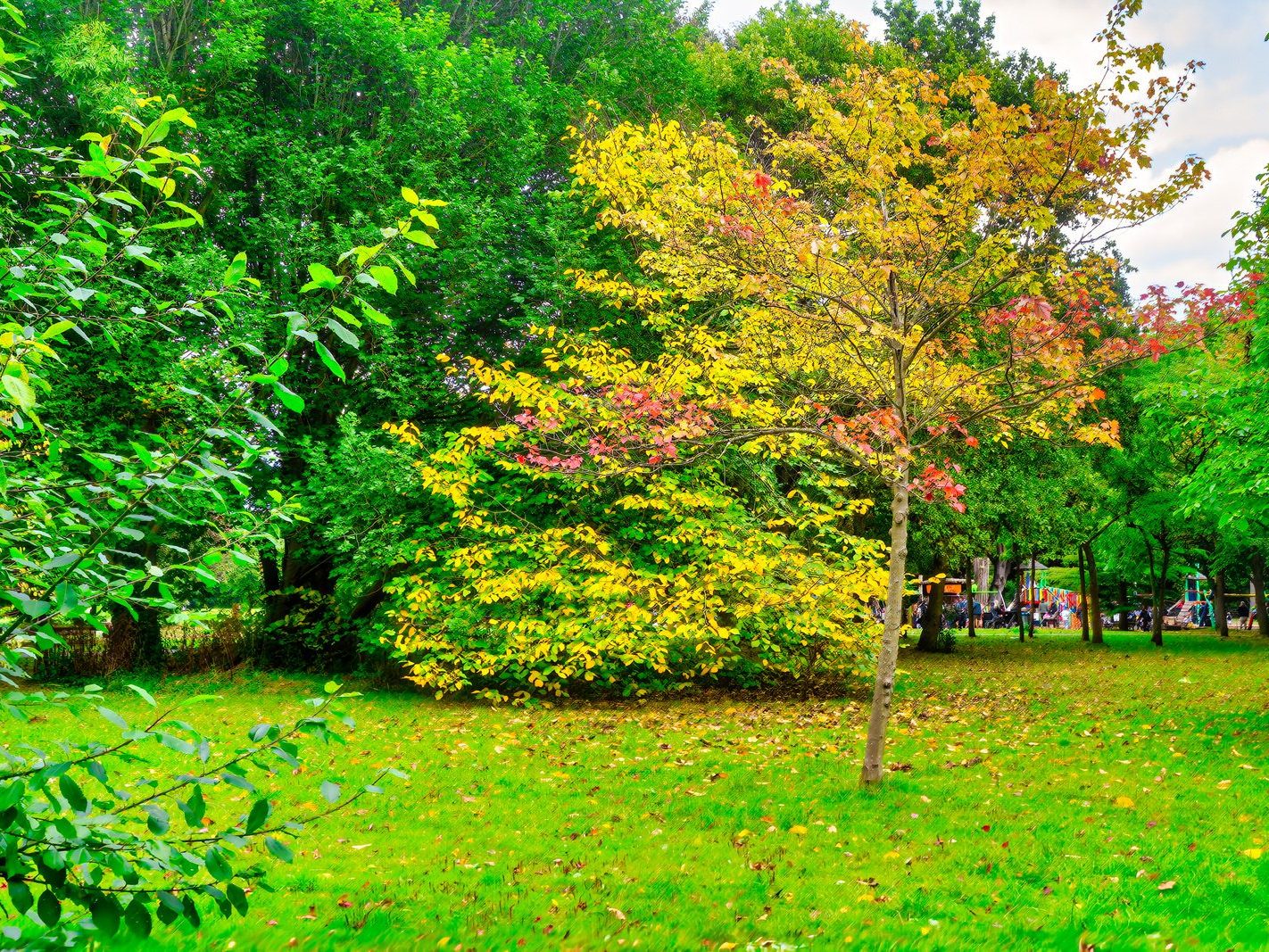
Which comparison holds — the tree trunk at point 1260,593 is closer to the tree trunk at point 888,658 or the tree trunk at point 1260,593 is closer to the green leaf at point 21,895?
the tree trunk at point 888,658

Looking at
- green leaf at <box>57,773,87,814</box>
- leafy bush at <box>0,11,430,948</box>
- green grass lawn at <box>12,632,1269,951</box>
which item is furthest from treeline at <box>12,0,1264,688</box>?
green leaf at <box>57,773,87,814</box>

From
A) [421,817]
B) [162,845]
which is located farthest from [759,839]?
[162,845]

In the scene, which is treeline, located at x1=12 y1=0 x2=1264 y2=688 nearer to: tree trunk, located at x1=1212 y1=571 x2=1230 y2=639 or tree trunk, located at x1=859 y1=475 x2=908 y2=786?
tree trunk, located at x1=859 y1=475 x2=908 y2=786

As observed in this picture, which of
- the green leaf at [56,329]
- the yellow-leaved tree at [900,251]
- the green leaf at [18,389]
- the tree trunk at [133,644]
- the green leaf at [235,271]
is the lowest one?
the tree trunk at [133,644]

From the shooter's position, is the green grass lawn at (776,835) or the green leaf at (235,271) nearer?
the green leaf at (235,271)

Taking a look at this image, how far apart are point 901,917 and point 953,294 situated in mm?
5411

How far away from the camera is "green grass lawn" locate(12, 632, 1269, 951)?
454cm

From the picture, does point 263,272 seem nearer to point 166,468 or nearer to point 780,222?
point 780,222

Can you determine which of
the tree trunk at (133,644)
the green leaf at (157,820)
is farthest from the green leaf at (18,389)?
the tree trunk at (133,644)

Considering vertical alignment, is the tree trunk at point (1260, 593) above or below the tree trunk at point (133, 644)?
above

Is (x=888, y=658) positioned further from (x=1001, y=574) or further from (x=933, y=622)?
(x=1001, y=574)

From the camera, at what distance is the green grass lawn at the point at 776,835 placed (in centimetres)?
454

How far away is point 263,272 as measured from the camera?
48.9 ft

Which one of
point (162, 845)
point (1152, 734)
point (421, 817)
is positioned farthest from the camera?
point (1152, 734)
